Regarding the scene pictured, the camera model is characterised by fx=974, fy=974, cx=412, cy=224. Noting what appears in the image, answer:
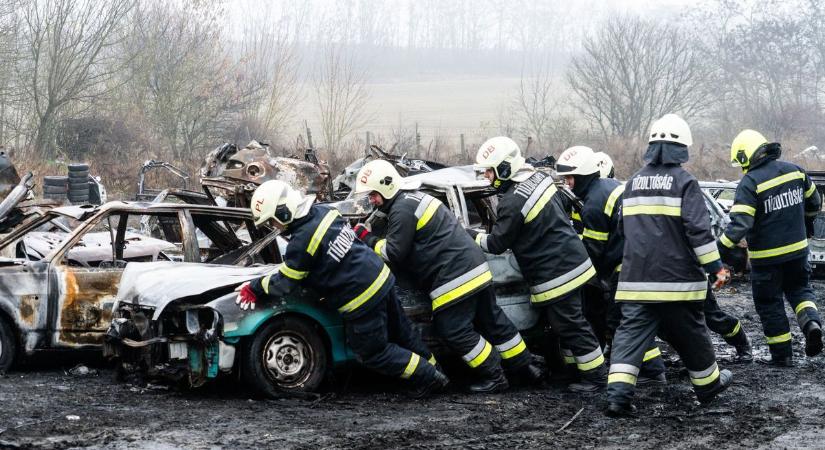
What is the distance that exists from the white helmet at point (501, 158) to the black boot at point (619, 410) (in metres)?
1.75

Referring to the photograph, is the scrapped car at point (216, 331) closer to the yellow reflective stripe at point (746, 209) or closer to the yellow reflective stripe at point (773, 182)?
the yellow reflective stripe at point (746, 209)

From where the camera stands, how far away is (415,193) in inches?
260

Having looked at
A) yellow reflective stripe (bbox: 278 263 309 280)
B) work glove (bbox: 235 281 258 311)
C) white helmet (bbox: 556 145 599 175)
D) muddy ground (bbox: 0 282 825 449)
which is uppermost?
white helmet (bbox: 556 145 599 175)

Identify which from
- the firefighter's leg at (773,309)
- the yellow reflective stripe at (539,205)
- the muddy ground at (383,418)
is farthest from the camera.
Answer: the firefighter's leg at (773,309)

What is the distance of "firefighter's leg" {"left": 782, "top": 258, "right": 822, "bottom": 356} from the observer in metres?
7.54

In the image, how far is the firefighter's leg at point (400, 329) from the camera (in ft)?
21.0

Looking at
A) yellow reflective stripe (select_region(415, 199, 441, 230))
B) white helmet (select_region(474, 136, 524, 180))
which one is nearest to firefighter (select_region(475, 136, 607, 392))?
white helmet (select_region(474, 136, 524, 180))

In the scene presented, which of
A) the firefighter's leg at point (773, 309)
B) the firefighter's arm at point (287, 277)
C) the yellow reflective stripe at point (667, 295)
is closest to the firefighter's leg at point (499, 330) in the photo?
the yellow reflective stripe at point (667, 295)

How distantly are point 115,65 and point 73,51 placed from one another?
2633 millimetres

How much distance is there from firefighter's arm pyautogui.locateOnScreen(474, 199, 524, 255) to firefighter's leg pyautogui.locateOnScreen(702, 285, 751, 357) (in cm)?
178

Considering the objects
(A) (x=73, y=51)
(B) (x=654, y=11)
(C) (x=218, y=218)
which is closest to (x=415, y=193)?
(C) (x=218, y=218)

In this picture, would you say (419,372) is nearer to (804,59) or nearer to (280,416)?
(280,416)

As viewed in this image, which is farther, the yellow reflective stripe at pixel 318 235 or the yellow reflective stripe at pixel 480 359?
the yellow reflective stripe at pixel 480 359

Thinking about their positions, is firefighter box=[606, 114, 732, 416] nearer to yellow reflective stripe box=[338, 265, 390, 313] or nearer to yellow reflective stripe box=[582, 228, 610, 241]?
yellow reflective stripe box=[582, 228, 610, 241]
